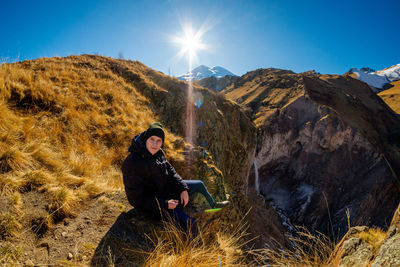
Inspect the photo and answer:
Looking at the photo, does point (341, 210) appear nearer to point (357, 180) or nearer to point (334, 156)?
point (357, 180)

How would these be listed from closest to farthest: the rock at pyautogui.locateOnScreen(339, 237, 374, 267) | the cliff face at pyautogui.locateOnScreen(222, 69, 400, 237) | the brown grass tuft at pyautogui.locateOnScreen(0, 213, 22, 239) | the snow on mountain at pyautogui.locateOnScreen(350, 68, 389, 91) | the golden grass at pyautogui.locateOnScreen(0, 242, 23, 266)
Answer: the golden grass at pyautogui.locateOnScreen(0, 242, 23, 266)
the brown grass tuft at pyautogui.locateOnScreen(0, 213, 22, 239)
the rock at pyautogui.locateOnScreen(339, 237, 374, 267)
the cliff face at pyautogui.locateOnScreen(222, 69, 400, 237)
the snow on mountain at pyautogui.locateOnScreen(350, 68, 389, 91)

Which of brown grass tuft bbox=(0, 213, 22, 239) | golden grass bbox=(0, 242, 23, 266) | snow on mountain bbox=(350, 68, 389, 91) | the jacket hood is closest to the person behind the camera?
golden grass bbox=(0, 242, 23, 266)

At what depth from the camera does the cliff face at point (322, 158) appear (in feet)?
75.6

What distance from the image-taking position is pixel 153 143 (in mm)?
2785

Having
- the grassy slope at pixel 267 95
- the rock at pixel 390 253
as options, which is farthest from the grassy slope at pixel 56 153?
the grassy slope at pixel 267 95

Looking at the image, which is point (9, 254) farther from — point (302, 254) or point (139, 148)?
point (302, 254)

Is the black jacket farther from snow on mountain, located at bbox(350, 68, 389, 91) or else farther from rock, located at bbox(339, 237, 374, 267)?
snow on mountain, located at bbox(350, 68, 389, 91)

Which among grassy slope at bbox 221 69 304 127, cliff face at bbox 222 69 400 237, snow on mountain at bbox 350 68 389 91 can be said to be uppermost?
snow on mountain at bbox 350 68 389 91

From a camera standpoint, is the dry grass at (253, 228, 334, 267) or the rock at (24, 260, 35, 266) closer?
the rock at (24, 260, 35, 266)

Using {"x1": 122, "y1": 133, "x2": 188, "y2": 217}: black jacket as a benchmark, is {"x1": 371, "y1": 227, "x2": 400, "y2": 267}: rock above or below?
below

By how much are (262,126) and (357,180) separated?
50.2 feet

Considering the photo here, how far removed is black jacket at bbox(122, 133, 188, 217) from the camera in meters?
2.58

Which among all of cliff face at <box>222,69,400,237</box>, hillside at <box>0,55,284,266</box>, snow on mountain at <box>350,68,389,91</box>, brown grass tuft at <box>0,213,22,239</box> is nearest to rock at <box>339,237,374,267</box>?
hillside at <box>0,55,284,266</box>

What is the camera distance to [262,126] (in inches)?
1073
